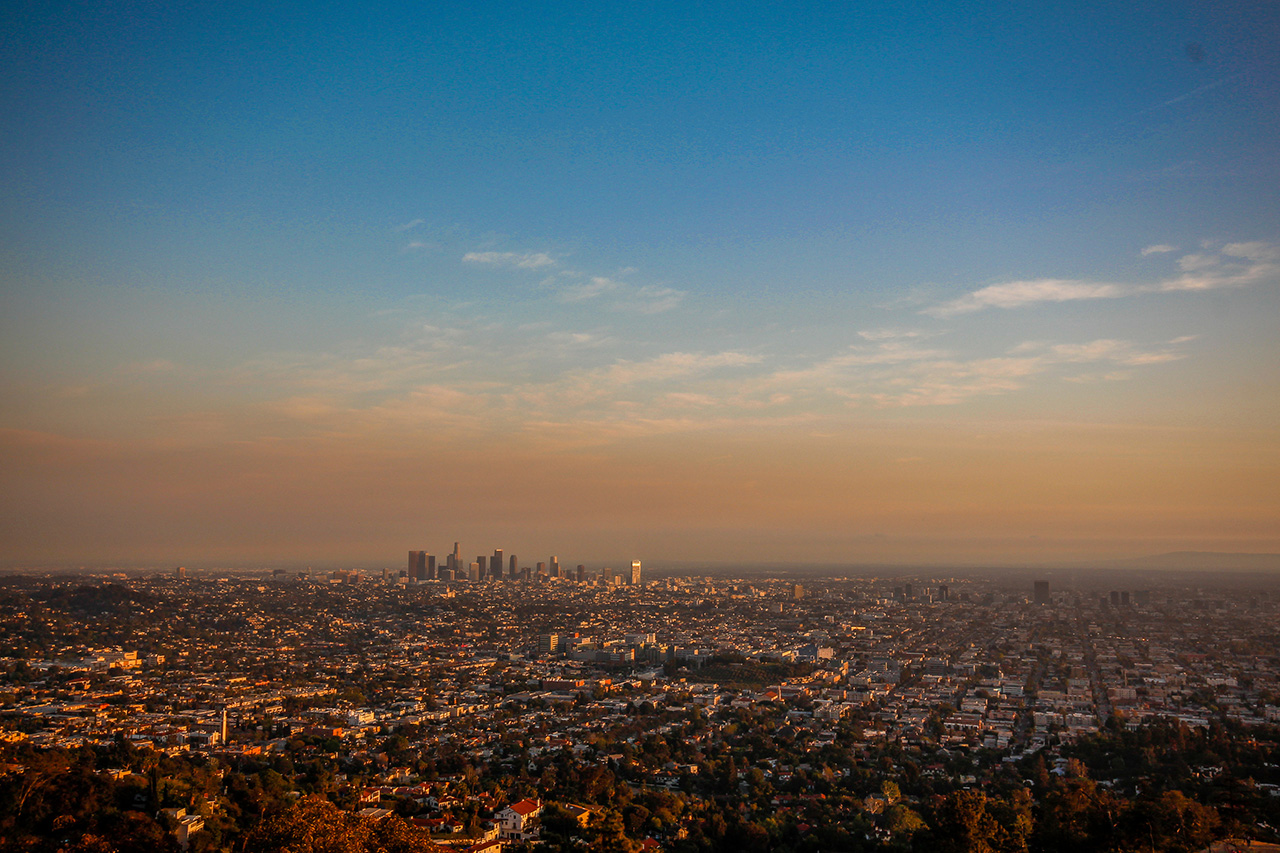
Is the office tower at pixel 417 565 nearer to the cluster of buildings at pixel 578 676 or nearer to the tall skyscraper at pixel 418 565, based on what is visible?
the tall skyscraper at pixel 418 565

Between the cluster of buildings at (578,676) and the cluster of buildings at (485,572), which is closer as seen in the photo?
the cluster of buildings at (578,676)

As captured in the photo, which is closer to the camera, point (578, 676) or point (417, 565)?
point (578, 676)

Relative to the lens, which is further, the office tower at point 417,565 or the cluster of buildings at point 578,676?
the office tower at point 417,565

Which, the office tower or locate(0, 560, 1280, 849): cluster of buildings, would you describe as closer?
locate(0, 560, 1280, 849): cluster of buildings

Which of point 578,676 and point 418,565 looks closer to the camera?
point 578,676

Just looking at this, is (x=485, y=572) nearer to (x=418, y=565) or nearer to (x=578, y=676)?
(x=418, y=565)

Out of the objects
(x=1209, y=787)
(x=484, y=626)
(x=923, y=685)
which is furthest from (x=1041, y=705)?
(x=484, y=626)

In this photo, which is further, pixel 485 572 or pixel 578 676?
pixel 485 572

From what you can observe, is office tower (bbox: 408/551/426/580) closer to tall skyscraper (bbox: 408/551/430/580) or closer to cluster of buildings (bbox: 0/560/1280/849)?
tall skyscraper (bbox: 408/551/430/580)

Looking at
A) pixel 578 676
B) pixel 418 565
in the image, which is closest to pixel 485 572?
pixel 418 565

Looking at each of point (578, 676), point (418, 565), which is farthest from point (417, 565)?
point (578, 676)

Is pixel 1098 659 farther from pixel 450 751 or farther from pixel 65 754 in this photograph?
pixel 65 754
